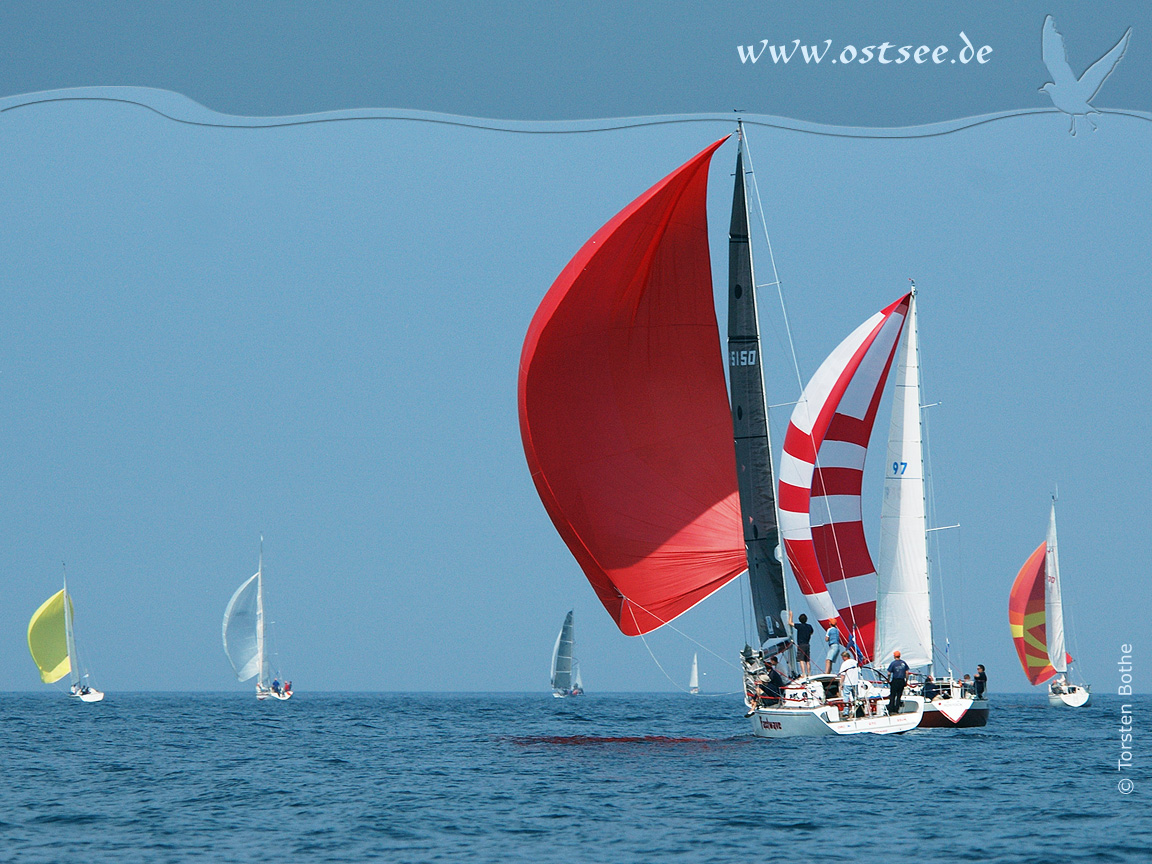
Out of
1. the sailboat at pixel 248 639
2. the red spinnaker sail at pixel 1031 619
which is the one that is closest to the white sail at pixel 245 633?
the sailboat at pixel 248 639

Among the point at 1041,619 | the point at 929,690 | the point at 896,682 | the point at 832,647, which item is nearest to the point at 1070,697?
the point at 1041,619

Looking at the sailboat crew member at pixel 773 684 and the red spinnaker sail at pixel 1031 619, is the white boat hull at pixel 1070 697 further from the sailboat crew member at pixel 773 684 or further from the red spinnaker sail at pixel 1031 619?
the sailboat crew member at pixel 773 684

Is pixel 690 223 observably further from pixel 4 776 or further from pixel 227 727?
pixel 227 727

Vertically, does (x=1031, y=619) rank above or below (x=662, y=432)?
below

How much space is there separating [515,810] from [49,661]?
5660 cm

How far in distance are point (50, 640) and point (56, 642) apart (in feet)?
1.00

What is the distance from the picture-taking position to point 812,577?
24359 millimetres

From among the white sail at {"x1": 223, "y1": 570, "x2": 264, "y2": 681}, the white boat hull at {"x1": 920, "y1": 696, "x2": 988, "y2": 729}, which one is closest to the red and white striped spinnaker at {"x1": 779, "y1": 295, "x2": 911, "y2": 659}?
the white boat hull at {"x1": 920, "y1": 696, "x2": 988, "y2": 729}

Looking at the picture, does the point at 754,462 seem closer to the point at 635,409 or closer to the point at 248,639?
the point at 635,409

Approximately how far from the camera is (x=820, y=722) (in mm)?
20109

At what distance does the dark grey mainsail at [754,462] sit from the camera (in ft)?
68.9

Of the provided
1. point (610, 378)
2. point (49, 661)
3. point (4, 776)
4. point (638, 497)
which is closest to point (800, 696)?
point (638, 497)

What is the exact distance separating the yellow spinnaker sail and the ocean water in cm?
4023

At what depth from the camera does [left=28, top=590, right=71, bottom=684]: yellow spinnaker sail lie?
63.4 m
